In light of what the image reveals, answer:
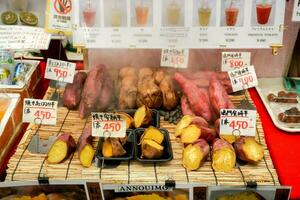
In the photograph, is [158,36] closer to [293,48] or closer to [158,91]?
[158,91]

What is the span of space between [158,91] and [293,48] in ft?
3.06

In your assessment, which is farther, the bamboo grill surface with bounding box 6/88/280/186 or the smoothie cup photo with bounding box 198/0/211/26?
the smoothie cup photo with bounding box 198/0/211/26

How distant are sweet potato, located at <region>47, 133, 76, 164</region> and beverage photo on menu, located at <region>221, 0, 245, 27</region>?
0.88 m

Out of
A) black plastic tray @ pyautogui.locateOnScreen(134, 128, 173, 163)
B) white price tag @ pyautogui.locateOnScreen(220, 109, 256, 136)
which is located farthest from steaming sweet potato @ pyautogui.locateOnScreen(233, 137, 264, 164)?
black plastic tray @ pyautogui.locateOnScreen(134, 128, 173, 163)

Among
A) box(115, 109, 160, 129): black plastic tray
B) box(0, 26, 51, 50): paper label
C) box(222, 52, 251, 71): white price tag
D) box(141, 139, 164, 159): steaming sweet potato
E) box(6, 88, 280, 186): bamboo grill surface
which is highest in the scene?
box(0, 26, 51, 50): paper label

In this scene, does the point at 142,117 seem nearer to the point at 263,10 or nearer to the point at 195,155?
the point at 195,155

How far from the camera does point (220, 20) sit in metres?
1.84

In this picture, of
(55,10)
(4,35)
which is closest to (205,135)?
(55,10)

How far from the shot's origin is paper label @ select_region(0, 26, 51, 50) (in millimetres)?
1938

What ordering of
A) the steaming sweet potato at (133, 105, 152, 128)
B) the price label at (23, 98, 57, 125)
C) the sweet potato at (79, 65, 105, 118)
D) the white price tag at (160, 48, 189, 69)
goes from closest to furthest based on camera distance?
the price label at (23, 98, 57, 125) < the steaming sweet potato at (133, 105, 152, 128) < the sweet potato at (79, 65, 105, 118) < the white price tag at (160, 48, 189, 69)

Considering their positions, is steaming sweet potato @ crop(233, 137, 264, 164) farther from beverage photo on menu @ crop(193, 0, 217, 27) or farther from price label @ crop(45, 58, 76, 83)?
price label @ crop(45, 58, 76, 83)

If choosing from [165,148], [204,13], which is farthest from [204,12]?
[165,148]

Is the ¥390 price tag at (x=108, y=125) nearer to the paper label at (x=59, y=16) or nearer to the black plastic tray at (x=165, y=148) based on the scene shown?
the black plastic tray at (x=165, y=148)

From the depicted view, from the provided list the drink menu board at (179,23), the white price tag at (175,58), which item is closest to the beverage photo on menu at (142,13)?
the drink menu board at (179,23)
